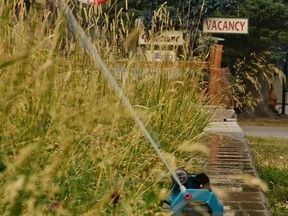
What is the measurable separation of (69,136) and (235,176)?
8.60 feet

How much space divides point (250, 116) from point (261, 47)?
268 cm

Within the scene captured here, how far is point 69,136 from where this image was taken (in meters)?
3.69

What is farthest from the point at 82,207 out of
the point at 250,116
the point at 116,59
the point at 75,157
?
the point at 250,116

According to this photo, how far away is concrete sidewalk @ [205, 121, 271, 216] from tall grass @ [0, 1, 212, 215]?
0.86ft

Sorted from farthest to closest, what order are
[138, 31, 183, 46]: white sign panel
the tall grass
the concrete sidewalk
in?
[138, 31, 183, 46]: white sign panel < the concrete sidewalk < the tall grass

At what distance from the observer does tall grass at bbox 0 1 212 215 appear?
10.2 feet

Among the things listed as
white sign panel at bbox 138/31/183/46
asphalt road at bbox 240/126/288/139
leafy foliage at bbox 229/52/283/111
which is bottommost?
asphalt road at bbox 240/126/288/139

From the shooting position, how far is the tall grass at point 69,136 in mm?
3123

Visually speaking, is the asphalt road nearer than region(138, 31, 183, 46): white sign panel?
No

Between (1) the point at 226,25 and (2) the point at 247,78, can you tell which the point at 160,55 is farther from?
(1) the point at 226,25

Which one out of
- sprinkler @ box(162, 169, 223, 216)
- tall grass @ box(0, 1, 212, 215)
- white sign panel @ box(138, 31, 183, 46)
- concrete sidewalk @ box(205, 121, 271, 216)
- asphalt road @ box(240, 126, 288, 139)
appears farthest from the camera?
asphalt road @ box(240, 126, 288, 139)

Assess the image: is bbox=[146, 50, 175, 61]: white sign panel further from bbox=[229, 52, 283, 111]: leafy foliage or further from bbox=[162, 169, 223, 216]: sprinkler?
bbox=[162, 169, 223, 216]: sprinkler

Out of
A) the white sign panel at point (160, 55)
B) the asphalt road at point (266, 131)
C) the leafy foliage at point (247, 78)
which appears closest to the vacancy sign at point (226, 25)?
the leafy foliage at point (247, 78)

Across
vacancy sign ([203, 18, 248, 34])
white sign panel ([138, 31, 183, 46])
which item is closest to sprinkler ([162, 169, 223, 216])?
white sign panel ([138, 31, 183, 46])
